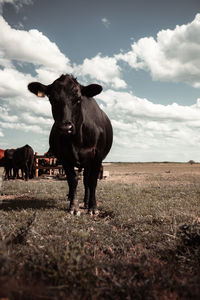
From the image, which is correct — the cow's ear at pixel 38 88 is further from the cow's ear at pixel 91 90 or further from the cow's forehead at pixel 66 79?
the cow's ear at pixel 91 90

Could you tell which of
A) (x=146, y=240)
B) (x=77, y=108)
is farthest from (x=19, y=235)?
(x=77, y=108)

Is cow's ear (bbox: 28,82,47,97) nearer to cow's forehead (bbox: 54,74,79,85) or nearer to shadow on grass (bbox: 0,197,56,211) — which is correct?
cow's forehead (bbox: 54,74,79,85)

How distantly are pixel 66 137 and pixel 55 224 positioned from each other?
193cm

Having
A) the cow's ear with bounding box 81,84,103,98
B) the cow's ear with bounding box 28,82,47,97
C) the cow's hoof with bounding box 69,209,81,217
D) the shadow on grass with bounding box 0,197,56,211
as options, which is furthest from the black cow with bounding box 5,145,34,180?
the cow's ear with bounding box 81,84,103,98

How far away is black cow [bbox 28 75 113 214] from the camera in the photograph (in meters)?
5.14

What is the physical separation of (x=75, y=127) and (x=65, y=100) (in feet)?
2.20

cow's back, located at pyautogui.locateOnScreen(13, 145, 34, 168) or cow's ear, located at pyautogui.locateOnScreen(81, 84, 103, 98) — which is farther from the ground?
cow's ear, located at pyautogui.locateOnScreen(81, 84, 103, 98)

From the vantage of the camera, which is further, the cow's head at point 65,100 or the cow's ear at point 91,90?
the cow's ear at point 91,90

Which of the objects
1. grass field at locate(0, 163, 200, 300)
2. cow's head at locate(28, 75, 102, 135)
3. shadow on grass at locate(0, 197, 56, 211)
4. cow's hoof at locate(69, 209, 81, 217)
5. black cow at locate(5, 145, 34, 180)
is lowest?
shadow on grass at locate(0, 197, 56, 211)

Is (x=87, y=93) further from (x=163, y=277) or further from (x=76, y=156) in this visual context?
(x=163, y=277)

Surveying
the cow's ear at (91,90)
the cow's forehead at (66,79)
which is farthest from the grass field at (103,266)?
the cow's ear at (91,90)

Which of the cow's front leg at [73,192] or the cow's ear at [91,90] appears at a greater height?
the cow's ear at [91,90]

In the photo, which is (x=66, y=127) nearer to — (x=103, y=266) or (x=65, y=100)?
(x=65, y=100)

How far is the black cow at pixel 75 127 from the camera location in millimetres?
5141
